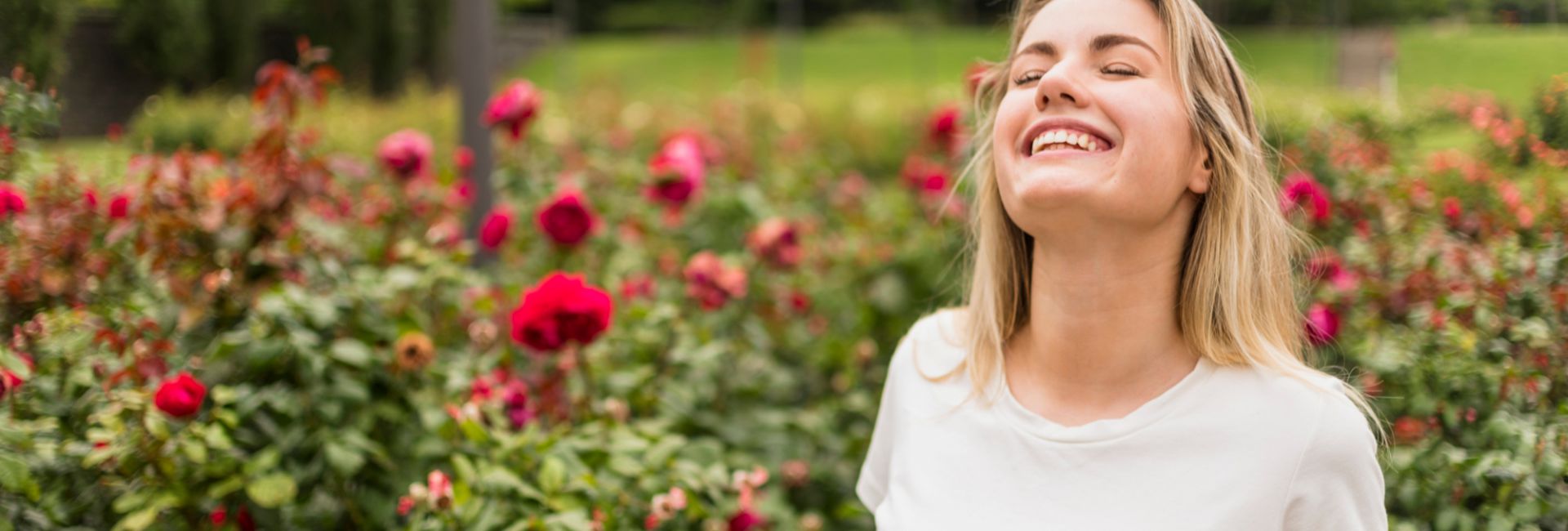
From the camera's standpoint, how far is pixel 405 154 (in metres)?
2.59

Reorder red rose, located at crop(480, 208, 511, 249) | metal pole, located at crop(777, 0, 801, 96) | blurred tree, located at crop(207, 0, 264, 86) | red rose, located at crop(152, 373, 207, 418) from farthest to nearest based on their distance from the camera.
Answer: metal pole, located at crop(777, 0, 801, 96) → blurred tree, located at crop(207, 0, 264, 86) → red rose, located at crop(480, 208, 511, 249) → red rose, located at crop(152, 373, 207, 418)

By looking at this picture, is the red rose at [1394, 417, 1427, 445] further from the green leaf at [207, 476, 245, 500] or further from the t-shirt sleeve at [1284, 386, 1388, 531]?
the green leaf at [207, 476, 245, 500]

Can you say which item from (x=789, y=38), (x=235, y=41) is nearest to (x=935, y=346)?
(x=235, y=41)

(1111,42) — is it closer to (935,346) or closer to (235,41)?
(935,346)

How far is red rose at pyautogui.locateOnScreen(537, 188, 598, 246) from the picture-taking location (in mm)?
2311

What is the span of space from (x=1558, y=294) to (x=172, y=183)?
2122 mm

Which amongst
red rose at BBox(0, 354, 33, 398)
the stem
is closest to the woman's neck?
the stem

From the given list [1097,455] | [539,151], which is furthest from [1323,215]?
[539,151]

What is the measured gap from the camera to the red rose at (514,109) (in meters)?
2.71

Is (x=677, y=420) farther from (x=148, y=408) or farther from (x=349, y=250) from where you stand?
(x=148, y=408)

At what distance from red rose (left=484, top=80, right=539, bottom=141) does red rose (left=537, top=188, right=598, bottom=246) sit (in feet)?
1.51

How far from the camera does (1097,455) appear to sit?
1.21 metres

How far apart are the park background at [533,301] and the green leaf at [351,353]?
0.01 meters

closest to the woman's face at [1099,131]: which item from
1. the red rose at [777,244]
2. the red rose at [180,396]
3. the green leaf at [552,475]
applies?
the green leaf at [552,475]
